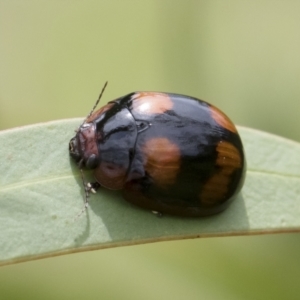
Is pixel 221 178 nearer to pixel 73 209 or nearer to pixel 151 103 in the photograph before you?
pixel 151 103

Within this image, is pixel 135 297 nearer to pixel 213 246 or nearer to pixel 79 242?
pixel 213 246

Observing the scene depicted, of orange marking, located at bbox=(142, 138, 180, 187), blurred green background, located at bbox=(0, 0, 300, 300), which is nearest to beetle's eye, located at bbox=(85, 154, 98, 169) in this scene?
orange marking, located at bbox=(142, 138, 180, 187)

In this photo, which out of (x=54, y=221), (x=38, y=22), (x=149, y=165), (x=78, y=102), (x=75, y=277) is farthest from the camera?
(x=38, y=22)

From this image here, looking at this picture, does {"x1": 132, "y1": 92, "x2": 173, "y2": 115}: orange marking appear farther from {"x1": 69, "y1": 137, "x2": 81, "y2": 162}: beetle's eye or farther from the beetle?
{"x1": 69, "y1": 137, "x2": 81, "y2": 162}: beetle's eye

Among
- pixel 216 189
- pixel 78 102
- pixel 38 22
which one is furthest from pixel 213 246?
pixel 38 22

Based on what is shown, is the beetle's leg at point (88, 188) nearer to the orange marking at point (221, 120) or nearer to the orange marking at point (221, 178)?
the orange marking at point (221, 178)

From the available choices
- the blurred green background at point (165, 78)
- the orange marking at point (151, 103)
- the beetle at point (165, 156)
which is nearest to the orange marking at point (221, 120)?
the beetle at point (165, 156)

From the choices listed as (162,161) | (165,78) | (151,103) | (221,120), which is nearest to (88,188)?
(162,161)
